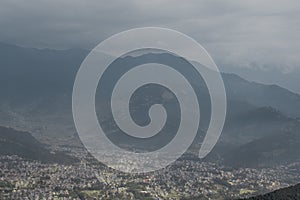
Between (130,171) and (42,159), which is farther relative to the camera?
(42,159)

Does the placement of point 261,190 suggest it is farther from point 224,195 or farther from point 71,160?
point 71,160

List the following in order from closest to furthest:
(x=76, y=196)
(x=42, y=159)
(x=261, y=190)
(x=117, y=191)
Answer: (x=76, y=196), (x=117, y=191), (x=261, y=190), (x=42, y=159)

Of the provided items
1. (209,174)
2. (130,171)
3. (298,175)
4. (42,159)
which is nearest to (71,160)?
(42,159)

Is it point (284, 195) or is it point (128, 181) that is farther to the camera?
point (128, 181)

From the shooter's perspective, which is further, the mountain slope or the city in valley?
the city in valley

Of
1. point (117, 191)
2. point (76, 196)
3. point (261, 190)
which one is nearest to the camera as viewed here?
point (76, 196)

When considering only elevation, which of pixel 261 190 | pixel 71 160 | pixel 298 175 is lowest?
pixel 298 175

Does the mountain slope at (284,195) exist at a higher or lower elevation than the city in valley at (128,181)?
higher

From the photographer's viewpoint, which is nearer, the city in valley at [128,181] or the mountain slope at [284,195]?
the mountain slope at [284,195]

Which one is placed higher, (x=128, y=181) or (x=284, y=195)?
(x=284, y=195)

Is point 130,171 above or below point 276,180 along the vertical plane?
above

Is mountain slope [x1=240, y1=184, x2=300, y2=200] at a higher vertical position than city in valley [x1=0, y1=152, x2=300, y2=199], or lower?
higher
